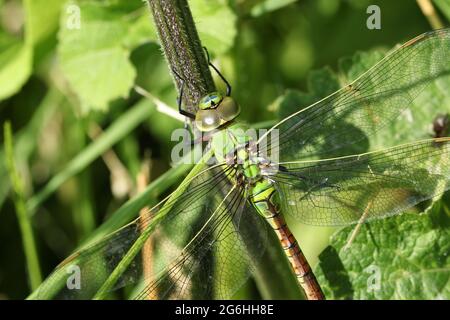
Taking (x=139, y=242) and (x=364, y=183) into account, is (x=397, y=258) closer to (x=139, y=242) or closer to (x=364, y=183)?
(x=364, y=183)

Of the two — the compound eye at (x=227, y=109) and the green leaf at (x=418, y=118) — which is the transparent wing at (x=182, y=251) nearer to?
the compound eye at (x=227, y=109)

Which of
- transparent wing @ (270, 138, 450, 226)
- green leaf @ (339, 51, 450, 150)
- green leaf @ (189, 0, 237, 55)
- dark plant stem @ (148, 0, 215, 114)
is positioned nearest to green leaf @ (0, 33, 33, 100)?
green leaf @ (189, 0, 237, 55)

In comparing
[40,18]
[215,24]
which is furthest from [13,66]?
[215,24]

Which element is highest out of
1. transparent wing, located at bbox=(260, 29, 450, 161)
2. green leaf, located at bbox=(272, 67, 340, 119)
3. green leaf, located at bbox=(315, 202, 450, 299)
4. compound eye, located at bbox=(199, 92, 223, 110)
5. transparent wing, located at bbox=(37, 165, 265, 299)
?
green leaf, located at bbox=(272, 67, 340, 119)

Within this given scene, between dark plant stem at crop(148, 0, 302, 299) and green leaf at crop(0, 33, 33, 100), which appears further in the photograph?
green leaf at crop(0, 33, 33, 100)

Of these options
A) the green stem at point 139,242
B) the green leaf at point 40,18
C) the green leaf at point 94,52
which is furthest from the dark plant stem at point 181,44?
the green leaf at point 40,18

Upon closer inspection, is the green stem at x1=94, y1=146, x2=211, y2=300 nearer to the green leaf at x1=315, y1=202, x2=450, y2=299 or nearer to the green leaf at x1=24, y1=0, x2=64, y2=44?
the green leaf at x1=315, y1=202, x2=450, y2=299

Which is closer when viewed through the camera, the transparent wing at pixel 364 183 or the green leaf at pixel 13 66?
the transparent wing at pixel 364 183

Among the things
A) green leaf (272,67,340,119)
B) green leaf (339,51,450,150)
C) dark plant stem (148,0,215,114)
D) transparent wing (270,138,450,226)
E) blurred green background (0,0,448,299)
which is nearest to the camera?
dark plant stem (148,0,215,114)
